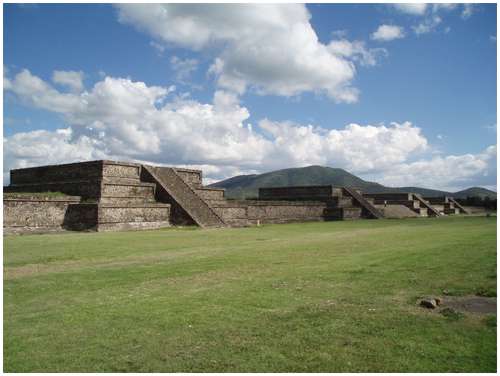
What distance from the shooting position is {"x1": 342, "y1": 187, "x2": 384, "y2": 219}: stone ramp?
39125 millimetres

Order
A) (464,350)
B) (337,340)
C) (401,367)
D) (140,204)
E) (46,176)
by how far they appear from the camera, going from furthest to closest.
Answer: (46,176) → (140,204) → (337,340) → (464,350) → (401,367)

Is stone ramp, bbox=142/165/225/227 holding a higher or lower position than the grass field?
higher

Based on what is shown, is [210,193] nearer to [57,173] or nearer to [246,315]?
[57,173]

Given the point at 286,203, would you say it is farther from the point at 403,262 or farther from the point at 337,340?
the point at 337,340

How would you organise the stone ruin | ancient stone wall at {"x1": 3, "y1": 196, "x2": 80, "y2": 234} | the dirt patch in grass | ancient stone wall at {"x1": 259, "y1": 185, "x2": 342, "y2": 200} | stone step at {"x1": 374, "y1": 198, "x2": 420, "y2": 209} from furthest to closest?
stone step at {"x1": 374, "y1": 198, "x2": 420, "y2": 209} → ancient stone wall at {"x1": 259, "y1": 185, "x2": 342, "y2": 200} → the stone ruin → ancient stone wall at {"x1": 3, "y1": 196, "x2": 80, "y2": 234} → the dirt patch in grass

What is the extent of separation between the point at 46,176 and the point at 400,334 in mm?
29557

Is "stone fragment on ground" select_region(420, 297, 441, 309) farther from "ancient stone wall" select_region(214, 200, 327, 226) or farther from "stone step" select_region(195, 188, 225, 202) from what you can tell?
"stone step" select_region(195, 188, 225, 202)

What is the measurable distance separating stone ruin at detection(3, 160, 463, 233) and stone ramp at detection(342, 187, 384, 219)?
0.32 ft

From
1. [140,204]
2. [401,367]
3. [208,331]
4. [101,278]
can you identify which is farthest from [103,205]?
[401,367]

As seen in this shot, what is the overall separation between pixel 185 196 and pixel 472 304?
24076mm

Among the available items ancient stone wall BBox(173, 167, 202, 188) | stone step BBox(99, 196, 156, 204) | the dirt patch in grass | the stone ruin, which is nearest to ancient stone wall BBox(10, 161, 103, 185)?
the stone ruin

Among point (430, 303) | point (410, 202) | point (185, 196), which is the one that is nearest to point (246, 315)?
point (430, 303)

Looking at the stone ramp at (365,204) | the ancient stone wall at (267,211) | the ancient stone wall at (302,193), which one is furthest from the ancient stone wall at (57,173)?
the stone ramp at (365,204)

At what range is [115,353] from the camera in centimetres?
488
